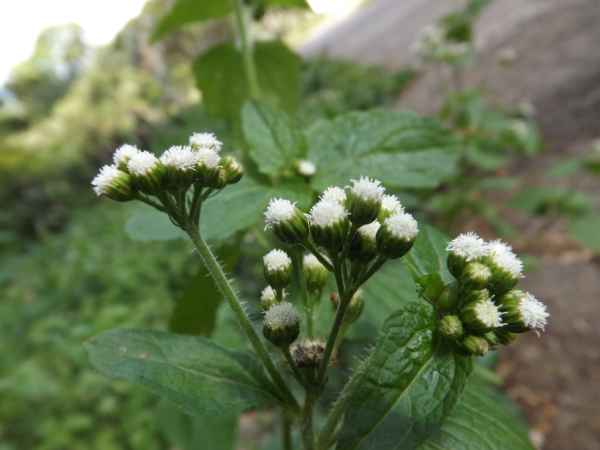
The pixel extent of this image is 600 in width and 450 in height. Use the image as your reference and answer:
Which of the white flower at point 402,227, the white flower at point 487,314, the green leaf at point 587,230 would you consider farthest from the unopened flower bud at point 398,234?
the green leaf at point 587,230

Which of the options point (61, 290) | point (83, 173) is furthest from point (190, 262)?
point (83, 173)

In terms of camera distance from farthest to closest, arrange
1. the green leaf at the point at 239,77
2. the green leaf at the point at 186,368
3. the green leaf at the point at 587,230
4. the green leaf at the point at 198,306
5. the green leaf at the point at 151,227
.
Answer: the green leaf at the point at 587,230
the green leaf at the point at 239,77
the green leaf at the point at 198,306
the green leaf at the point at 151,227
the green leaf at the point at 186,368

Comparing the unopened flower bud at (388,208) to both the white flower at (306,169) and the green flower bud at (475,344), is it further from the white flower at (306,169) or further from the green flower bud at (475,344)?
the white flower at (306,169)

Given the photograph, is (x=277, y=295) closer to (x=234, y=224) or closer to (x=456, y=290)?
(x=234, y=224)

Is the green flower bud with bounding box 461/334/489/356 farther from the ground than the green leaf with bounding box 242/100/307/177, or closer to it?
closer to it

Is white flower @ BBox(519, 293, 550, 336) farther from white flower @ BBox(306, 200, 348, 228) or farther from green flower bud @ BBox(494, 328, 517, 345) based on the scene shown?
white flower @ BBox(306, 200, 348, 228)

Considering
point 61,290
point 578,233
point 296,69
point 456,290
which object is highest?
point 296,69

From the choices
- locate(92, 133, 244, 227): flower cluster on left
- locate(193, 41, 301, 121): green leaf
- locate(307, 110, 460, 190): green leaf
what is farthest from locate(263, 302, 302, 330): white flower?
locate(193, 41, 301, 121): green leaf
